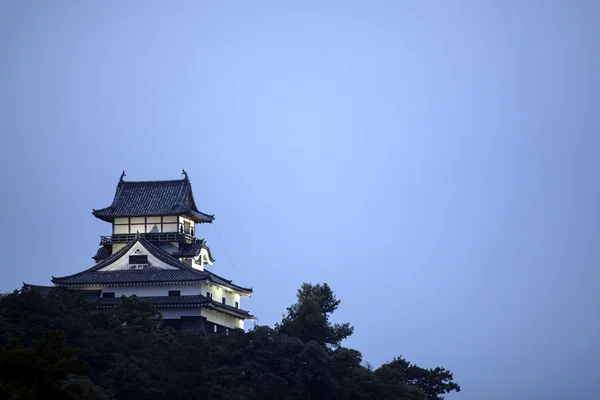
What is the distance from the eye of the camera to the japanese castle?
63219 millimetres

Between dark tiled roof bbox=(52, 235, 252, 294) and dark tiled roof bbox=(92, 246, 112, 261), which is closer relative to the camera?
dark tiled roof bbox=(52, 235, 252, 294)

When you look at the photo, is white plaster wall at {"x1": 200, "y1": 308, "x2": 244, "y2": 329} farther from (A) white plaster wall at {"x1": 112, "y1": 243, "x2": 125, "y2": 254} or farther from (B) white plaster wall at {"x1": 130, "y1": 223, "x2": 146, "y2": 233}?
(A) white plaster wall at {"x1": 112, "y1": 243, "x2": 125, "y2": 254}

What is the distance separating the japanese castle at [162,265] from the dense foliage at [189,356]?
438 centimetres

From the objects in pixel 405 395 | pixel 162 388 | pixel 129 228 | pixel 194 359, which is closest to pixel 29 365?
pixel 162 388

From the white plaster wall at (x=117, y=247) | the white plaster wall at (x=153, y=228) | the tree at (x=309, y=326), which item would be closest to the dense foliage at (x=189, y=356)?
the tree at (x=309, y=326)

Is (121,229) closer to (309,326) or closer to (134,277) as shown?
(134,277)

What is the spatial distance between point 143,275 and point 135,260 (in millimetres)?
1960

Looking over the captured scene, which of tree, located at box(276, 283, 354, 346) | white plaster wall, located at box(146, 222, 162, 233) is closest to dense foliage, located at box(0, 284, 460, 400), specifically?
tree, located at box(276, 283, 354, 346)

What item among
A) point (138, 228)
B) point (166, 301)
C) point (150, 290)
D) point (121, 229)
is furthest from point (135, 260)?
point (166, 301)

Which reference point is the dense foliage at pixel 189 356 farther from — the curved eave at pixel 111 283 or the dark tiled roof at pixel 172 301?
the curved eave at pixel 111 283

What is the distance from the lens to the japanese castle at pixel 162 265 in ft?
207

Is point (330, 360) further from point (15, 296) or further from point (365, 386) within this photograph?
point (15, 296)

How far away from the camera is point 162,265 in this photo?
65.4 m

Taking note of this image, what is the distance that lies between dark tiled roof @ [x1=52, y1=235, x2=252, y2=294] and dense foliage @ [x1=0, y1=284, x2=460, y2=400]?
476cm
